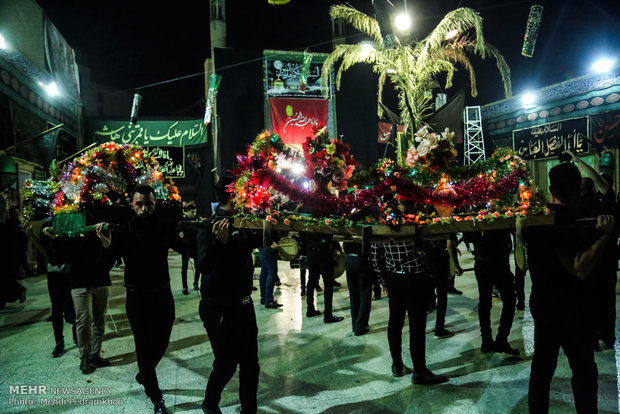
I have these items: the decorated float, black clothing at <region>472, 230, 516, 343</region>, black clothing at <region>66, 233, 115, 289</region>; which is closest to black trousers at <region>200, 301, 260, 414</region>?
the decorated float

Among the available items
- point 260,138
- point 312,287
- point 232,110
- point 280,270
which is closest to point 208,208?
point 232,110

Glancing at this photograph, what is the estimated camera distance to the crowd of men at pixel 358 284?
2.50 m

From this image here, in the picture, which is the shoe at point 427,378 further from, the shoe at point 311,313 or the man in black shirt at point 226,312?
the shoe at point 311,313

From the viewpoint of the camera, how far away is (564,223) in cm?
259

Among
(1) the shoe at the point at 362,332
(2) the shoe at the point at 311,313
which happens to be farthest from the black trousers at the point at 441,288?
(2) the shoe at the point at 311,313

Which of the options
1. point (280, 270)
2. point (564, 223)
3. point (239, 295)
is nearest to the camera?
point (564, 223)

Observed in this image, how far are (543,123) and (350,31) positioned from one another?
1236 centimetres

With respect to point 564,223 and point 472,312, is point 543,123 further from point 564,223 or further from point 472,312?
point 564,223

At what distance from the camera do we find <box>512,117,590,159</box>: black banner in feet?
61.0

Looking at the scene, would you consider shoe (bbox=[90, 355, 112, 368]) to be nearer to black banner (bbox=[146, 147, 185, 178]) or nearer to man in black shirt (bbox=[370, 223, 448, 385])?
man in black shirt (bbox=[370, 223, 448, 385])

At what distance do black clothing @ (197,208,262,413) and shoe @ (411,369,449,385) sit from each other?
1.73 m

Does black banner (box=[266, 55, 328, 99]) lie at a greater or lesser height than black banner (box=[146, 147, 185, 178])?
greater

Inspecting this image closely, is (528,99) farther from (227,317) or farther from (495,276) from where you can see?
(227,317)

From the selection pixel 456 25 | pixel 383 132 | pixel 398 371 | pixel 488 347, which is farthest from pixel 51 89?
pixel 383 132
